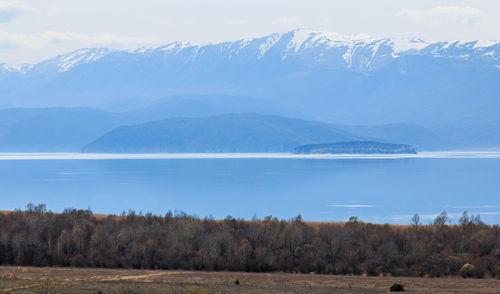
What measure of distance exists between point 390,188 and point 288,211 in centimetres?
2321

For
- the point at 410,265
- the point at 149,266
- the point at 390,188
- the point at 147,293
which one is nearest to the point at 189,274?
the point at 149,266

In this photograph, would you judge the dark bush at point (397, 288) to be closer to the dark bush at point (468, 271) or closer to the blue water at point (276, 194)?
the dark bush at point (468, 271)

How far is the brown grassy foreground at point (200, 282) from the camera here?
27203mm

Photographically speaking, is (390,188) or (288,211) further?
(390,188)

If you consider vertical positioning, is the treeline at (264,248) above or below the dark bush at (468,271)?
above

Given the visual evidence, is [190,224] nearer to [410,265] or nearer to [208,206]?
[410,265]

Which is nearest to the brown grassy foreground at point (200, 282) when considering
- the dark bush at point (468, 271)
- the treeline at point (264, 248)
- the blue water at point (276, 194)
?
the dark bush at point (468, 271)

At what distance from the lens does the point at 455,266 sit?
3419 centimetres

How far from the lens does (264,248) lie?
3681 centimetres

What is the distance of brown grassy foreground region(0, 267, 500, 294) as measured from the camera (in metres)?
27.2

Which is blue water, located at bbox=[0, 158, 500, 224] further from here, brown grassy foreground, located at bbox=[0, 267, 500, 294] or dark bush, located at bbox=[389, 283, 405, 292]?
dark bush, located at bbox=[389, 283, 405, 292]

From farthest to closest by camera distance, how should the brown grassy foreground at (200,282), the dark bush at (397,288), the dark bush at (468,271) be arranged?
the dark bush at (468,271)
the dark bush at (397,288)
the brown grassy foreground at (200,282)

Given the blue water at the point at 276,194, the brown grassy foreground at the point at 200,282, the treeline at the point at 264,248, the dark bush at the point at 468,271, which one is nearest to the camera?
the brown grassy foreground at the point at 200,282

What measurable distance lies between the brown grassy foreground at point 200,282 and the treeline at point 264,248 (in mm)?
2068
